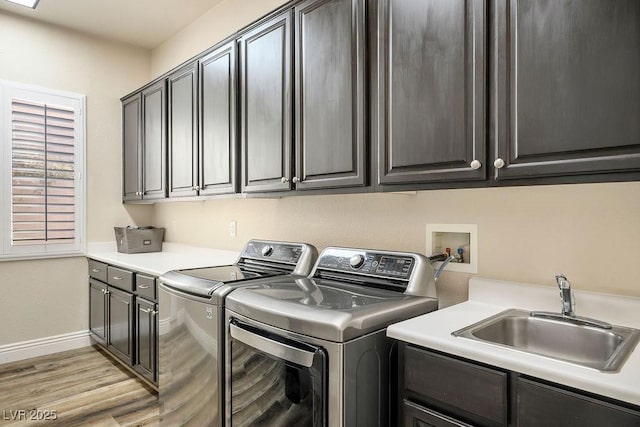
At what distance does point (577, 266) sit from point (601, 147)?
0.49 meters

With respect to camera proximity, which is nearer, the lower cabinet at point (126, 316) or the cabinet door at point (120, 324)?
the lower cabinet at point (126, 316)

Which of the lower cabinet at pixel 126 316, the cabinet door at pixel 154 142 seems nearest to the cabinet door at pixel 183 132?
the cabinet door at pixel 154 142

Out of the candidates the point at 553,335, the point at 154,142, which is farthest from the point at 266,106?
the point at 553,335

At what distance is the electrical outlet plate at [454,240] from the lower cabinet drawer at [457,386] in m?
0.60

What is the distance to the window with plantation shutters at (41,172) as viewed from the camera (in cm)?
320

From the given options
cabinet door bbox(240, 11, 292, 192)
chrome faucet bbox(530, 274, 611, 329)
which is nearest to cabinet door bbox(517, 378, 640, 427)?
chrome faucet bbox(530, 274, 611, 329)

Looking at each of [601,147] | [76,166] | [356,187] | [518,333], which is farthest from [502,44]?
[76,166]

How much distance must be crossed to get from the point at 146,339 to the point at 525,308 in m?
2.26

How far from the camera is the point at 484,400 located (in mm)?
1061

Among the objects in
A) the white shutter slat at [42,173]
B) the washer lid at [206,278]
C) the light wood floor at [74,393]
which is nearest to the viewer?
the washer lid at [206,278]

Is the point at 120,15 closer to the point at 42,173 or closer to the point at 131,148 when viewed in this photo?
the point at 131,148

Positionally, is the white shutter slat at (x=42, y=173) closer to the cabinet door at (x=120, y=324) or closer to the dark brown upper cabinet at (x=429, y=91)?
the cabinet door at (x=120, y=324)

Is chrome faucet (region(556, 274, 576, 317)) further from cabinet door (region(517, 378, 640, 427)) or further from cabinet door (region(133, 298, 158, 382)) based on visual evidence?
cabinet door (region(133, 298, 158, 382))

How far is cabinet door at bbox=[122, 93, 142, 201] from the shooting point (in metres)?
3.51
